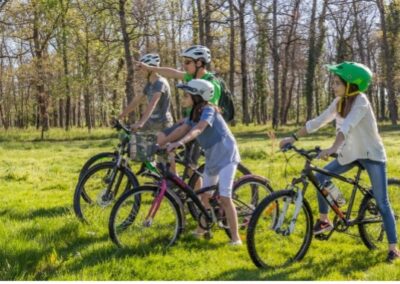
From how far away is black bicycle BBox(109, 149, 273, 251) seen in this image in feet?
18.1

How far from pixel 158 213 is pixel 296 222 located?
1549 millimetres

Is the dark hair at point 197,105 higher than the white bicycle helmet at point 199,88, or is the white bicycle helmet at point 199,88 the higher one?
the white bicycle helmet at point 199,88

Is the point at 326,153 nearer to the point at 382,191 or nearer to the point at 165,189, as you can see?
the point at 382,191

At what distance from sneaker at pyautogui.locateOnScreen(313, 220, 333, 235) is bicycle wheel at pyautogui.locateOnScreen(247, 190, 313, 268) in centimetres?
19

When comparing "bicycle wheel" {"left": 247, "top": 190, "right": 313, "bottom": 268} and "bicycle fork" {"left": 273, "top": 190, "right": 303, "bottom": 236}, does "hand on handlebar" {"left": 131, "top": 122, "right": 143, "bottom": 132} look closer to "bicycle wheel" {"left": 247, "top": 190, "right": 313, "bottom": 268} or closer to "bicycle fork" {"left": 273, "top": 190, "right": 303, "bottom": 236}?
"bicycle wheel" {"left": 247, "top": 190, "right": 313, "bottom": 268}

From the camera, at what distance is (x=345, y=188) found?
8.06 metres

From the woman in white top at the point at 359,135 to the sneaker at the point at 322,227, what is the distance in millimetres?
516

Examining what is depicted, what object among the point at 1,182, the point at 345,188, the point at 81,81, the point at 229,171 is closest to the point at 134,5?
the point at 81,81

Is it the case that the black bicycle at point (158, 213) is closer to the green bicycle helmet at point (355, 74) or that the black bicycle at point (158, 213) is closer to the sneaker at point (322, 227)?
the sneaker at point (322, 227)

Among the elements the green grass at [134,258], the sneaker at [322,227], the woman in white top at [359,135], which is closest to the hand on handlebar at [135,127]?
the green grass at [134,258]

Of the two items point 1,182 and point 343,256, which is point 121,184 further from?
point 1,182

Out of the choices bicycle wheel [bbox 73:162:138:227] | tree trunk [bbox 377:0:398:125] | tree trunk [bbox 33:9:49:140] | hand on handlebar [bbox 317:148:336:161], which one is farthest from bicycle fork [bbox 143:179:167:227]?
tree trunk [bbox 377:0:398:125]

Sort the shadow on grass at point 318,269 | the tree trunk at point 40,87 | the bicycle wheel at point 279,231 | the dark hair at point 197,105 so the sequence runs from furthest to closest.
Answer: the tree trunk at point 40,87, the dark hair at point 197,105, the bicycle wheel at point 279,231, the shadow on grass at point 318,269

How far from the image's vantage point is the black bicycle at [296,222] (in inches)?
202
